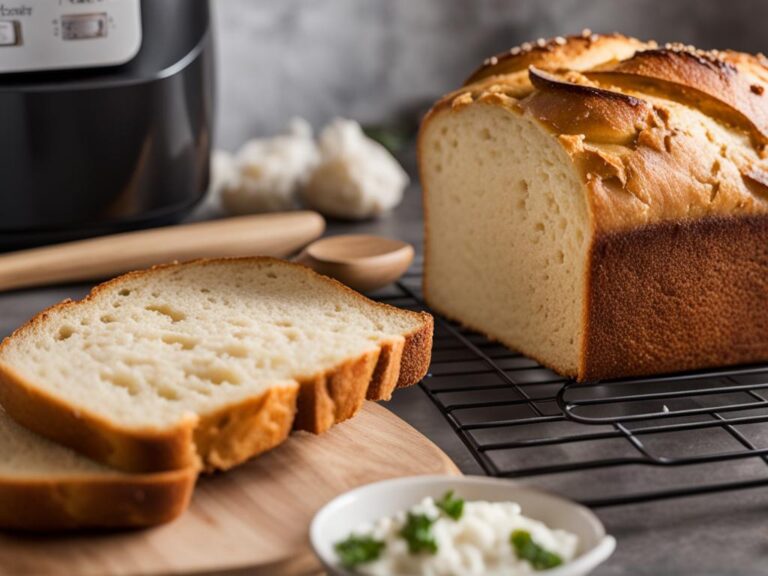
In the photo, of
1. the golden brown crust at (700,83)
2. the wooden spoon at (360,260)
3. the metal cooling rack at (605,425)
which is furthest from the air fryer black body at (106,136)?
the golden brown crust at (700,83)

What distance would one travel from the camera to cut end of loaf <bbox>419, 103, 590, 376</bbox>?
71.9 inches

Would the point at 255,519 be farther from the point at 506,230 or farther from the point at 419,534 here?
the point at 506,230

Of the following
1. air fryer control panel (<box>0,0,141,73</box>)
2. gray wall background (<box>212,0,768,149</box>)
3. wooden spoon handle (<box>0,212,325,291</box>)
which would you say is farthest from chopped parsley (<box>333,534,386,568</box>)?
gray wall background (<box>212,0,768,149</box>)

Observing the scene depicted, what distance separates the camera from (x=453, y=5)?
352cm

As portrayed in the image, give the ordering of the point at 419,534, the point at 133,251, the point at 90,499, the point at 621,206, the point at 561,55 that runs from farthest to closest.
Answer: the point at 133,251
the point at 561,55
the point at 621,206
the point at 90,499
the point at 419,534

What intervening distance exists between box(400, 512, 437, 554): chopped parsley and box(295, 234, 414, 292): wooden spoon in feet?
3.63

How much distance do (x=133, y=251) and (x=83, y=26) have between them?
19.8 inches

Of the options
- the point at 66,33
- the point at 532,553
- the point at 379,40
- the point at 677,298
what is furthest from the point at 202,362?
the point at 379,40

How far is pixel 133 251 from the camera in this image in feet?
7.72

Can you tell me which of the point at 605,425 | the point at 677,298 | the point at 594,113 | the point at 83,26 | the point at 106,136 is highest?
the point at 83,26

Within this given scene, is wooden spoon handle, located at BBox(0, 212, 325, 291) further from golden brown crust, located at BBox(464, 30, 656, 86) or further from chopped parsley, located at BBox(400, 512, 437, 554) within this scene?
chopped parsley, located at BBox(400, 512, 437, 554)

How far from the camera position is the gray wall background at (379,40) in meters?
3.40

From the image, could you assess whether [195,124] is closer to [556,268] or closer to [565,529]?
[556,268]

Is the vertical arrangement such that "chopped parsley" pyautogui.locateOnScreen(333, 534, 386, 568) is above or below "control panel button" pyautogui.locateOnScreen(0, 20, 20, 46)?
below
